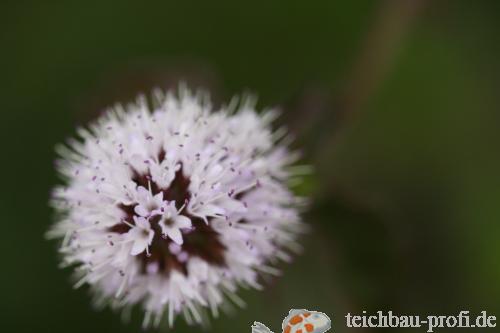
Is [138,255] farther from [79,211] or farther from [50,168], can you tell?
[50,168]

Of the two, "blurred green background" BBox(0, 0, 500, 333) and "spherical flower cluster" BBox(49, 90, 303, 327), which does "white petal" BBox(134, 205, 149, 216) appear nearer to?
"spherical flower cluster" BBox(49, 90, 303, 327)

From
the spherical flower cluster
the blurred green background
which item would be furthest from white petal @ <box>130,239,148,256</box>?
the blurred green background

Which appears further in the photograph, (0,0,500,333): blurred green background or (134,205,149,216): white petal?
(0,0,500,333): blurred green background

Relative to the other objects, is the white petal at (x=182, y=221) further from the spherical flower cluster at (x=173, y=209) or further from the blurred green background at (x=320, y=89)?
the blurred green background at (x=320, y=89)

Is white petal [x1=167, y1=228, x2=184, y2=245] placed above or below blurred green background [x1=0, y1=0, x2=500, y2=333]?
below

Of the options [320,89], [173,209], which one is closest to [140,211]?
[173,209]

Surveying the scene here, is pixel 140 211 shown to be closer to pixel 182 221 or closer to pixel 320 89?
pixel 182 221
